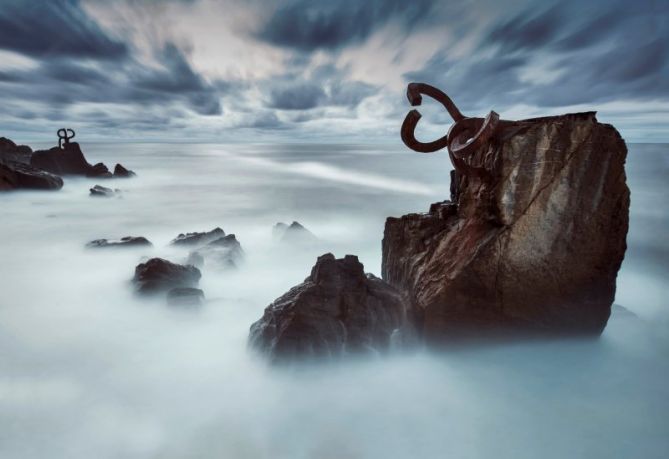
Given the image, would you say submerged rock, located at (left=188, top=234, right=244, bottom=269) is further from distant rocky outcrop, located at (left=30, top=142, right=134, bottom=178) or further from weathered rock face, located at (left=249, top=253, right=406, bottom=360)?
distant rocky outcrop, located at (left=30, top=142, right=134, bottom=178)

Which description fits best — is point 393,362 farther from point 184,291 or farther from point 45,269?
point 45,269

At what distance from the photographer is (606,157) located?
137 inches

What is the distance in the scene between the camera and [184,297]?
5.58 meters

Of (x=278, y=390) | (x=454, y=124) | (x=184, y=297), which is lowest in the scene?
(x=278, y=390)

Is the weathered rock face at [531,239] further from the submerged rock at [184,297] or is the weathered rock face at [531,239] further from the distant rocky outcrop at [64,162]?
the distant rocky outcrop at [64,162]

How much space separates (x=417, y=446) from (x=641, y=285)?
6214 millimetres

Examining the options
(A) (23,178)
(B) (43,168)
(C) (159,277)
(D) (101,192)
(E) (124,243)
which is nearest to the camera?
(C) (159,277)

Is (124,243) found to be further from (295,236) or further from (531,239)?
(531,239)

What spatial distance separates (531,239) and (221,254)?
595 centimetres

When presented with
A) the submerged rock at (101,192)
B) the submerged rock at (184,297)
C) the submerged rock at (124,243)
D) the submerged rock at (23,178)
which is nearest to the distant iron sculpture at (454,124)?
the submerged rock at (184,297)

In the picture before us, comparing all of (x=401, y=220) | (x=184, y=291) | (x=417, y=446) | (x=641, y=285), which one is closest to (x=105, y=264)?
(x=184, y=291)

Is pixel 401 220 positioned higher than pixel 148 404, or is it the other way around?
pixel 401 220

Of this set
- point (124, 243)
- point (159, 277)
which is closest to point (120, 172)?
point (124, 243)

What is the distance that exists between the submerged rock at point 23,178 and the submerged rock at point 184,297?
1708 centimetres
